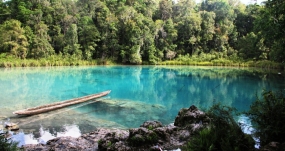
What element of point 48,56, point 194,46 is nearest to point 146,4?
point 194,46

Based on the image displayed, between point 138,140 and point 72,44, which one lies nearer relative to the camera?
point 138,140

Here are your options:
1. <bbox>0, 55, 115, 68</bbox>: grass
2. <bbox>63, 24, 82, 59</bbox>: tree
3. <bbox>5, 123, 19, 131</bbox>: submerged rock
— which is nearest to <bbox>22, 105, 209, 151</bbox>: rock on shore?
<bbox>5, 123, 19, 131</bbox>: submerged rock

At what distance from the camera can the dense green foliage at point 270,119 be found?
3875mm

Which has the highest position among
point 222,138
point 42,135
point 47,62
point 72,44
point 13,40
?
point 13,40

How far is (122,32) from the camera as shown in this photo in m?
43.1

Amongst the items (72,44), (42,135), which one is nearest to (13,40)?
(72,44)

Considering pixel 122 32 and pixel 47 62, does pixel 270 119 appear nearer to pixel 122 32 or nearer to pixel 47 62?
pixel 47 62

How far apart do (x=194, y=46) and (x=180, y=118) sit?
39531mm

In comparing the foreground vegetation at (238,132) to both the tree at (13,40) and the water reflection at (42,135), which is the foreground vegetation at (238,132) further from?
the tree at (13,40)

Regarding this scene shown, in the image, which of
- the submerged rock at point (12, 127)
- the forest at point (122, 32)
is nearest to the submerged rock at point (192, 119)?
the submerged rock at point (12, 127)

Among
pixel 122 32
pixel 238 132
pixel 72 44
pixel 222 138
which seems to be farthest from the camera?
pixel 122 32

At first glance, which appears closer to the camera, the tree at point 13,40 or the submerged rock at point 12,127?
the submerged rock at point 12,127

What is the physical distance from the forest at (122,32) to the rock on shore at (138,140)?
1289 inches

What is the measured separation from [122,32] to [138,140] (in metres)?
39.4
